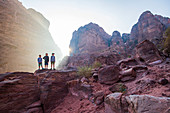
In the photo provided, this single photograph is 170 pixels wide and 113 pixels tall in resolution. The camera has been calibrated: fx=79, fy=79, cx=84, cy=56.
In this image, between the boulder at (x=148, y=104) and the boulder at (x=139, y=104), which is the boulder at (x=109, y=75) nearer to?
the boulder at (x=139, y=104)

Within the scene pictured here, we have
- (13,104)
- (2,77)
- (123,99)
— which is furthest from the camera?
(2,77)

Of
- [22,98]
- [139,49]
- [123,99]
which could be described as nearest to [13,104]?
[22,98]

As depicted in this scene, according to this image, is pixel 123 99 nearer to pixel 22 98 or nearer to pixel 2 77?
pixel 22 98

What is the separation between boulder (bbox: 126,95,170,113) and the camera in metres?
1.44

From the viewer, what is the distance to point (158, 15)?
196 feet

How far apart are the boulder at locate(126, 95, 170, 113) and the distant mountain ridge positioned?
3919cm

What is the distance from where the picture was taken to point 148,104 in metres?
1.58

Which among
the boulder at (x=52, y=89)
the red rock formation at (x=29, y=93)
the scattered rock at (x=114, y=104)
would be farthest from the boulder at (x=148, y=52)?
the red rock formation at (x=29, y=93)

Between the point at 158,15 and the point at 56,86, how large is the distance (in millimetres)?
86002

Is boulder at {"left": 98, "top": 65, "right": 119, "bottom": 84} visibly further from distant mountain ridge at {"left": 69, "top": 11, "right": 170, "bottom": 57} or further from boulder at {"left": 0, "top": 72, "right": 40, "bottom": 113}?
distant mountain ridge at {"left": 69, "top": 11, "right": 170, "bottom": 57}

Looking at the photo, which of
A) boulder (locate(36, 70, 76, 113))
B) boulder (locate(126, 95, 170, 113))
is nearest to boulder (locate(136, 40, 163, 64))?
boulder (locate(126, 95, 170, 113))

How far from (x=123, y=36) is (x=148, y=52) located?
210 ft

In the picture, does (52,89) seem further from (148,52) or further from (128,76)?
(148,52)

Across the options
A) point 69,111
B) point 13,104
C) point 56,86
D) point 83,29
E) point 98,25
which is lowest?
point 69,111
